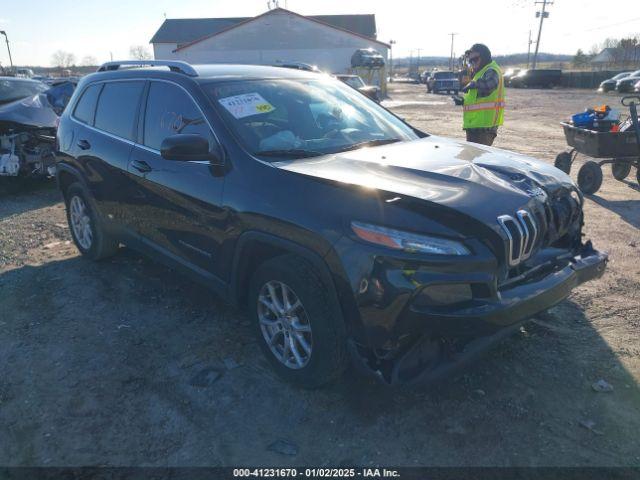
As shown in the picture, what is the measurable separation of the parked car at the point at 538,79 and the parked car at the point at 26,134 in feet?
140

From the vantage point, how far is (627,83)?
31.9 metres

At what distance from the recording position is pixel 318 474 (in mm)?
2510

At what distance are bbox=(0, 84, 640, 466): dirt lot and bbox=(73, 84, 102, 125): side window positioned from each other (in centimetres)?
163

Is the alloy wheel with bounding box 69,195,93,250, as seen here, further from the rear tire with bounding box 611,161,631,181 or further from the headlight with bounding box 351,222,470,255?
the rear tire with bounding box 611,161,631,181

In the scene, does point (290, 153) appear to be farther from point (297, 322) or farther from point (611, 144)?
point (611, 144)

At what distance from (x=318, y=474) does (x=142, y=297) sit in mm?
2575

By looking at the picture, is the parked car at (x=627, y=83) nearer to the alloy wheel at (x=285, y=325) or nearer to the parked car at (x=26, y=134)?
the parked car at (x=26, y=134)

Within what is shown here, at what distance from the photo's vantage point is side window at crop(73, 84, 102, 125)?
15.8 ft

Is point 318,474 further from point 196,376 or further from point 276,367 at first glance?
point 196,376

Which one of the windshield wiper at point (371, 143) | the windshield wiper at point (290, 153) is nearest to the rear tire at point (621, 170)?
the windshield wiper at point (371, 143)

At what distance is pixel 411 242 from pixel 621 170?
283 inches

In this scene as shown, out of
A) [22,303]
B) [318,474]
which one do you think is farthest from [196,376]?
[22,303]

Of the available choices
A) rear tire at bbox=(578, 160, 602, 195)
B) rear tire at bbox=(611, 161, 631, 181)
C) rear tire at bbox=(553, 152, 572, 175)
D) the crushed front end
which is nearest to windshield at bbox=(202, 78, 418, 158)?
the crushed front end

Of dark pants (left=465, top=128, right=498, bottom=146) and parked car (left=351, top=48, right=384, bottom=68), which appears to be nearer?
dark pants (left=465, top=128, right=498, bottom=146)
